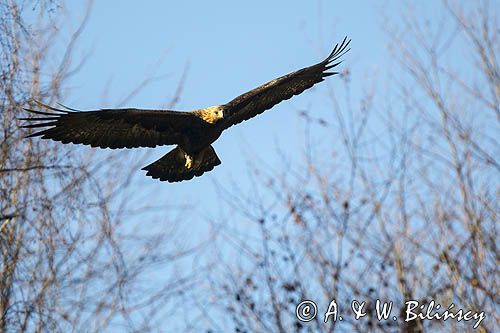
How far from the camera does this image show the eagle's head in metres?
7.52

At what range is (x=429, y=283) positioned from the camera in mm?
8781

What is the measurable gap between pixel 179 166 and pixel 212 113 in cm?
48

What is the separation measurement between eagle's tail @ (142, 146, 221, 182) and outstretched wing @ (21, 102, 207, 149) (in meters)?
0.16

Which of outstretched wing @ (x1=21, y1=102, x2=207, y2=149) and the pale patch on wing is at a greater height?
outstretched wing @ (x1=21, y1=102, x2=207, y2=149)

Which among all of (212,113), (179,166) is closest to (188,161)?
(179,166)

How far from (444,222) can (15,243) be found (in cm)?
342

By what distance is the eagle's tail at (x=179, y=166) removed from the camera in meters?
7.72

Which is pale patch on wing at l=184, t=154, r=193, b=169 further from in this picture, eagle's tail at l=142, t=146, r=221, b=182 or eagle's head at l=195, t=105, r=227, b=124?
eagle's head at l=195, t=105, r=227, b=124

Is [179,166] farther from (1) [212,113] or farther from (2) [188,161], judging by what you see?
(1) [212,113]

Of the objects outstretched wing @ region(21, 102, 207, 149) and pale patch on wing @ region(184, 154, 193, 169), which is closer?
outstretched wing @ region(21, 102, 207, 149)

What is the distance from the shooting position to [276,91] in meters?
8.46

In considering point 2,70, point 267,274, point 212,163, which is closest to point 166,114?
point 212,163

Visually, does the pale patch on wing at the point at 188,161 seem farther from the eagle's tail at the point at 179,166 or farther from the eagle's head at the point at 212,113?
the eagle's head at the point at 212,113

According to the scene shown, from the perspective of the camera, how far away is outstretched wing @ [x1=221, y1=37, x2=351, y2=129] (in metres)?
8.02
